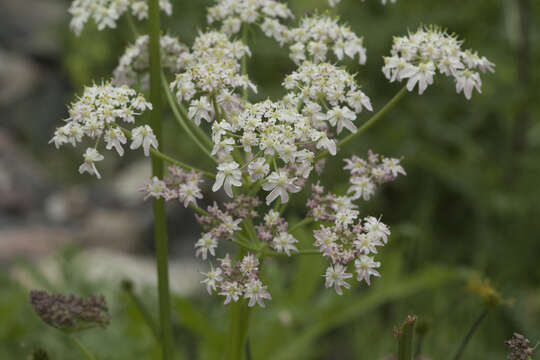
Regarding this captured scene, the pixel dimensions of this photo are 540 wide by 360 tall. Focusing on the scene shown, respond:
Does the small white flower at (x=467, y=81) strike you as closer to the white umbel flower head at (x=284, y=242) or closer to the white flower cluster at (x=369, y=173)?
the white flower cluster at (x=369, y=173)

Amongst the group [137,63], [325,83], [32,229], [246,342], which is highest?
[32,229]

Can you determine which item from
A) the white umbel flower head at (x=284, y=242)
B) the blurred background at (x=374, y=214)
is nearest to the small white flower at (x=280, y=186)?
the white umbel flower head at (x=284, y=242)

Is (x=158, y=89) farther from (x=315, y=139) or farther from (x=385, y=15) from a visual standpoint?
(x=385, y=15)

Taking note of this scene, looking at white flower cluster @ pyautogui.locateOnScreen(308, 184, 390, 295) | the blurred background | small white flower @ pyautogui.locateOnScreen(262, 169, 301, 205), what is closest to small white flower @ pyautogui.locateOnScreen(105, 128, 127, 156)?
small white flower @ pyautogui.locateOnScreen(262, 169, 301, 205)

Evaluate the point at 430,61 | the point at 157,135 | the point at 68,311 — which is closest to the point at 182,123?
the point at 157,135

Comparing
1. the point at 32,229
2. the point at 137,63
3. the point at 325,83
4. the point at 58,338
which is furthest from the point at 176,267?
the point at 325,83

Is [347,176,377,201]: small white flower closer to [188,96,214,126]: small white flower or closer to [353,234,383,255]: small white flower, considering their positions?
[353,234,383,255]: small white flower
